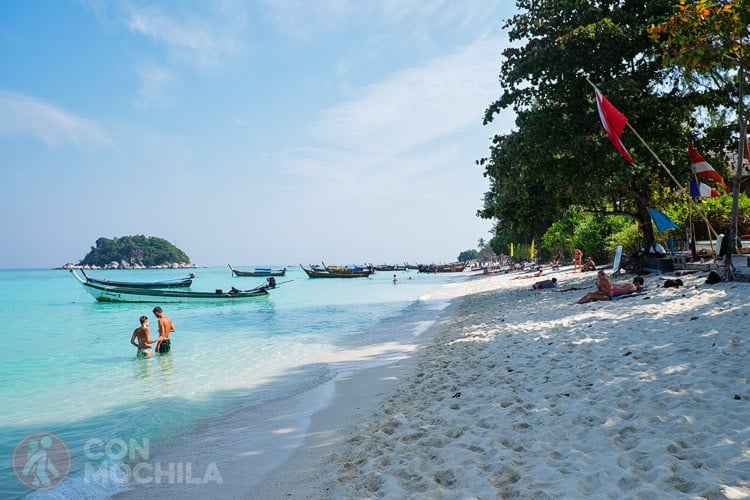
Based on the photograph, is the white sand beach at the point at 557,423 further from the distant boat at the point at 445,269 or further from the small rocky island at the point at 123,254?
the small rocky island at the point at 123,254

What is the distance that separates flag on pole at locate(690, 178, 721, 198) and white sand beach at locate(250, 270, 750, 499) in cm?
779

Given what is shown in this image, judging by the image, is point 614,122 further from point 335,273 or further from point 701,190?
point 335,273

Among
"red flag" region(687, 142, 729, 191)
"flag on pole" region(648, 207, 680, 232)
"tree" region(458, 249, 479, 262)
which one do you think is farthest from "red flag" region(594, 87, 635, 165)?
"tree" region(458, 249, 479, 262)

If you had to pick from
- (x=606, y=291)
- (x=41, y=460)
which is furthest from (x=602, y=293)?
(x=41, y=460)

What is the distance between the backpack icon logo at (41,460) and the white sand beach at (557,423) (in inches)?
121

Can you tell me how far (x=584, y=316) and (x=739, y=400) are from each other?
20.0 feet

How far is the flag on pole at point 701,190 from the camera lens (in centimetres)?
1406

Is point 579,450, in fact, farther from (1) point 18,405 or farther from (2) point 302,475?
(1) point 18,405

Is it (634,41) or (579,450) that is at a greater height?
(634,41)

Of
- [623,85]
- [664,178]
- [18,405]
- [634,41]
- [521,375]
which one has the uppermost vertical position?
[634,41]

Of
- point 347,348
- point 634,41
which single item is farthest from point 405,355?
point 634,41

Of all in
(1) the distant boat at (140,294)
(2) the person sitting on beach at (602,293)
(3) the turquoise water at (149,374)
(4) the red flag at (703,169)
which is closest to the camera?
(3) the turquoise water at (149,374)

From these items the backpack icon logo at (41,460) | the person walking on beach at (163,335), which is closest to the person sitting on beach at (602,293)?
the backpack icon logo at (41,460)

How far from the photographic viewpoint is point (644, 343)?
257 inches
